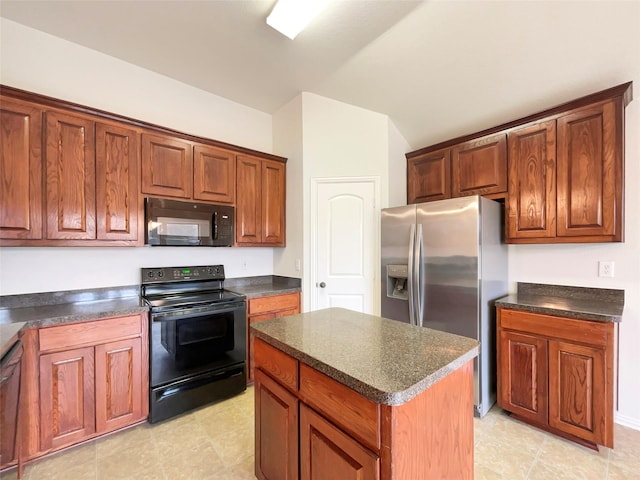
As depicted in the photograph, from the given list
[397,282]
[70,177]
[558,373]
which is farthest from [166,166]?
[558,373]

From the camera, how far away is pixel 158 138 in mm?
2395

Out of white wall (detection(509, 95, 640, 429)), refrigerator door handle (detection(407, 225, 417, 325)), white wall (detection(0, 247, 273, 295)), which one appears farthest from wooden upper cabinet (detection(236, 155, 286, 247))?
white wall (detection(509, 95, 640, 429))

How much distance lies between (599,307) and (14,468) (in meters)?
3.87

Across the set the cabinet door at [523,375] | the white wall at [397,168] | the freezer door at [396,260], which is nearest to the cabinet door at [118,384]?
the freezer door at [396,260]

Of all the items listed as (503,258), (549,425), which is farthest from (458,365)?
(503,258)

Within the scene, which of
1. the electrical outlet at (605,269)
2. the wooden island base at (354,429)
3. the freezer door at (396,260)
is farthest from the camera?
the freezer door at (396,260)

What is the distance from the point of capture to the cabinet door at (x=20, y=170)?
180cm

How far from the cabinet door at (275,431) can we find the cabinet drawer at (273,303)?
1213mm

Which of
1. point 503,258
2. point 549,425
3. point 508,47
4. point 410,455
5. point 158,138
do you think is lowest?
point 549,425

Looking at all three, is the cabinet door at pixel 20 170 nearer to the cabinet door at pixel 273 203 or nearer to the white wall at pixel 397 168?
the cabinet door at pixel 273 203

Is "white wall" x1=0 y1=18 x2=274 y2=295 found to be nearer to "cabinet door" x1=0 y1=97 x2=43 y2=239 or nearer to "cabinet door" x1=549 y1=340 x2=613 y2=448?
"cabinet door" x1=0 y1=97 x2=43 y2=239

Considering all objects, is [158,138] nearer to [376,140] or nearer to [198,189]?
[198,189]

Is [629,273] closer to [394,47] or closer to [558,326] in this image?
[558,326]

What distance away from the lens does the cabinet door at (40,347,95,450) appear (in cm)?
175
